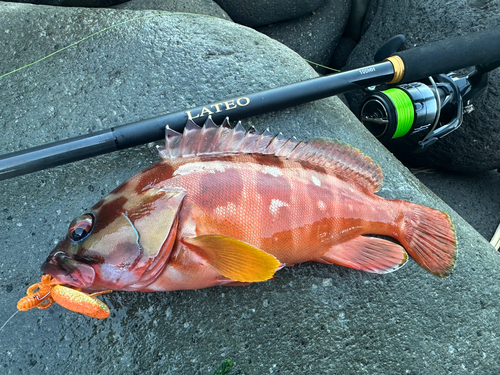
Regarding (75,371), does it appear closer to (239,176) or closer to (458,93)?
(239,176)

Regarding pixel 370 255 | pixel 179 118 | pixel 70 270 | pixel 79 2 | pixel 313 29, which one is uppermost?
pixel 79 2

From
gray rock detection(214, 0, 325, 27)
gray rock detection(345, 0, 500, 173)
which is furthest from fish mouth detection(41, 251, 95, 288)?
gray rock detection(214, 0, 325, 27)

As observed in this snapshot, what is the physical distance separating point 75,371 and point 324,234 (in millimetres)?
1265

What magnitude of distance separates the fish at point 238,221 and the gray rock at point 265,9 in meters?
2.01

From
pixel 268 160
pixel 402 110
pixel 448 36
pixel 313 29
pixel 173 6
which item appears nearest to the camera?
pixel 268 160

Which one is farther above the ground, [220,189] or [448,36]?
[448,36]

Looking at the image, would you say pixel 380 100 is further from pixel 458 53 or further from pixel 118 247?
pixel 118 247

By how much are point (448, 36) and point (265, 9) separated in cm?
153

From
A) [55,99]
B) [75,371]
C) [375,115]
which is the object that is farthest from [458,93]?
[75,371]

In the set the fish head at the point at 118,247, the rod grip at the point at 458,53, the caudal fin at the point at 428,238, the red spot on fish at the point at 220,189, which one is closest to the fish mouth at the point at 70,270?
the fish head at the point at 118,247

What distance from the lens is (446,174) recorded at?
3066mm

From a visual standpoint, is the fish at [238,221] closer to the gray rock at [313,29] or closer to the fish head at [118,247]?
the fish head at [118,247]

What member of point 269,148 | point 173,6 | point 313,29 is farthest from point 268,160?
point 313,29

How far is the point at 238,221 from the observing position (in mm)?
1377
